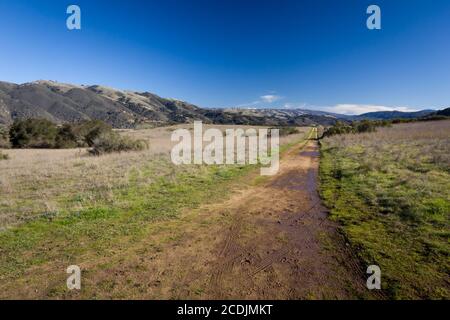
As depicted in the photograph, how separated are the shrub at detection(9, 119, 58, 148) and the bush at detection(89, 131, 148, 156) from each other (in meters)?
17.4

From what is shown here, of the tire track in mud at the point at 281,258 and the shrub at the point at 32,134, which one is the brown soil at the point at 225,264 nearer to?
the tire track in mud at the point at 281,258

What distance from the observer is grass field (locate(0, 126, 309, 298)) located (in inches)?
206

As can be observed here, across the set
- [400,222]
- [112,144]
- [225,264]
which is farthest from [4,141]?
[400,222]

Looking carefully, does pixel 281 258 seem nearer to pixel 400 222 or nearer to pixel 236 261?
pixel 236 261

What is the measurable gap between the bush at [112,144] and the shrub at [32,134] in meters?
17.4

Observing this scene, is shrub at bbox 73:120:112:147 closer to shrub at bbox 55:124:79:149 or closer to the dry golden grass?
shrub at bbox 55:124:79:149

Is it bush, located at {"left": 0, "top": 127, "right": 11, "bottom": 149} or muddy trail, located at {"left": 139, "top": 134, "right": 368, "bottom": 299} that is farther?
bush, located at {"left": 0, "top": 127, "right": 11, "bottom": 149}

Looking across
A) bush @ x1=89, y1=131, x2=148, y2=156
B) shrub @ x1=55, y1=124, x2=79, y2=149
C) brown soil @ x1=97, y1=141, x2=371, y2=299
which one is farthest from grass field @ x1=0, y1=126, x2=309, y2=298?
shrub @ x1=55, y1=124, x2=79, y2=149

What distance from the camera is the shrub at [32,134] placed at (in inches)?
1460

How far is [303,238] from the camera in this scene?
682cm

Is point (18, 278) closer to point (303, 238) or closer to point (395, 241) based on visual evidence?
point (303, 238)

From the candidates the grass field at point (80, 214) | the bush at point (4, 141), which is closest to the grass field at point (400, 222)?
the grass field at point (80, 214)
